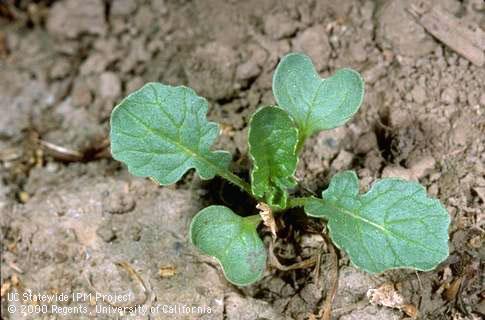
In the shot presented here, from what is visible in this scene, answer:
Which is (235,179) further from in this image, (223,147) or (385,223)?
(385,223)

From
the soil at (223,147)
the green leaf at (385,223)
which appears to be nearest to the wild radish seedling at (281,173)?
the green leaf at (385,223)

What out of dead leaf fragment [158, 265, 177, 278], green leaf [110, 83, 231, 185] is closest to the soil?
dead leaf fragment [158, 265, 177, 278]

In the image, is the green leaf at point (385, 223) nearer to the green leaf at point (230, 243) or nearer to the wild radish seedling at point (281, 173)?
the wild radish seedling at point (281, 173)

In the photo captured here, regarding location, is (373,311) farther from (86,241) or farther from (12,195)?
(12,195)

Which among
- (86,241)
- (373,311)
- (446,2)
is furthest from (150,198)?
(446,2)

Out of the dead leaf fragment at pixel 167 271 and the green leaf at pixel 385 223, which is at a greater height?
the green leaf at pixel 385 223

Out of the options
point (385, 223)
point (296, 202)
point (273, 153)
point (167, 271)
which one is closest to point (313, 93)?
point (273, 153)

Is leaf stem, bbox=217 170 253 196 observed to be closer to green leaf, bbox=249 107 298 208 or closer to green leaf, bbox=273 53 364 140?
green leaf, bbox=249 107 298 208
